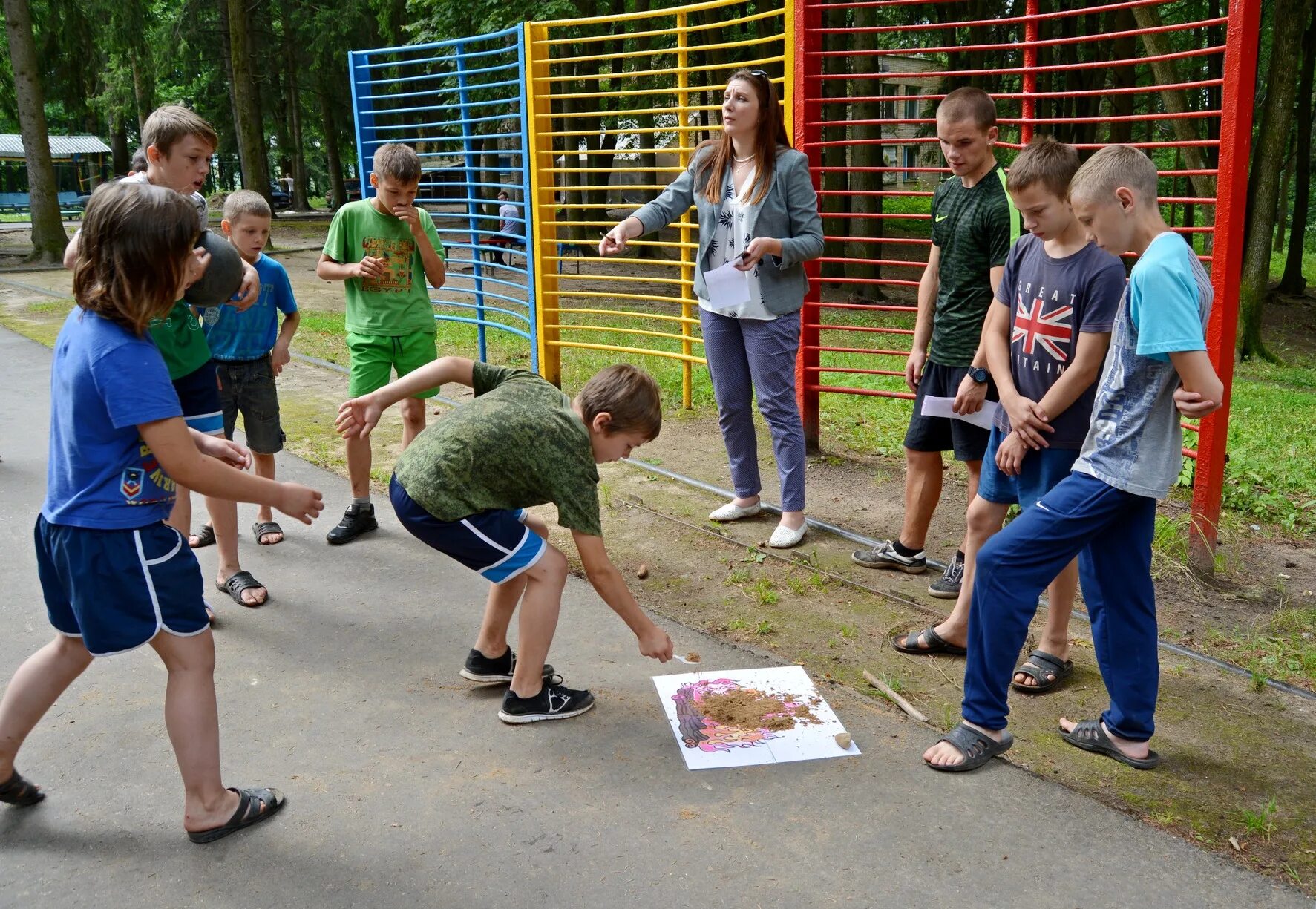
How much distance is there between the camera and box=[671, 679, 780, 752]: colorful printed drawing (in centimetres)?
345

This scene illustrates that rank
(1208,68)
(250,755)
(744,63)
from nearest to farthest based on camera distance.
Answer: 1. (250,755)
2. (744,63)
3. (1208,68)

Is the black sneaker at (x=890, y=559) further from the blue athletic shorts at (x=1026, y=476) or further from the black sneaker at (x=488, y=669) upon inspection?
the black sneaker at (x=488, y=669)

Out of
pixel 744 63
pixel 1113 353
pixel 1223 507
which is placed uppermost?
pixel 744 63

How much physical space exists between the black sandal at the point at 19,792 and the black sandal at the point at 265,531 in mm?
2289

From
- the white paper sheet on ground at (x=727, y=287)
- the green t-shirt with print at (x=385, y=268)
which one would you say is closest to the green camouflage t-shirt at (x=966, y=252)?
the white paper sheet on ground at (x=727, y=287)

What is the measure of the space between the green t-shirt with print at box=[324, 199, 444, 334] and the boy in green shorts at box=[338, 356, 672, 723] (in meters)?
2.03

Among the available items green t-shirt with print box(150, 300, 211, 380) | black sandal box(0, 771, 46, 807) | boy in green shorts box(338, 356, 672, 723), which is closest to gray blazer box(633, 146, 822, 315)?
boy in green shorts box(338, 356, 672, 723)

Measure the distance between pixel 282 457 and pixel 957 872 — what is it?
5272 mm

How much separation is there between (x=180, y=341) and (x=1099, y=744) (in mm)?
3597

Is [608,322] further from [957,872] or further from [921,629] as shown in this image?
[957,872]

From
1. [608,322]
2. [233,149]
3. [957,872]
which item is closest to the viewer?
[957,872]

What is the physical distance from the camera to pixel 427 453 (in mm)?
3441

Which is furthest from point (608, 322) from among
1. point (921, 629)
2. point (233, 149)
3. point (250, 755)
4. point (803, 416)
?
point (233, 149)

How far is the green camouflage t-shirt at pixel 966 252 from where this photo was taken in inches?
167
